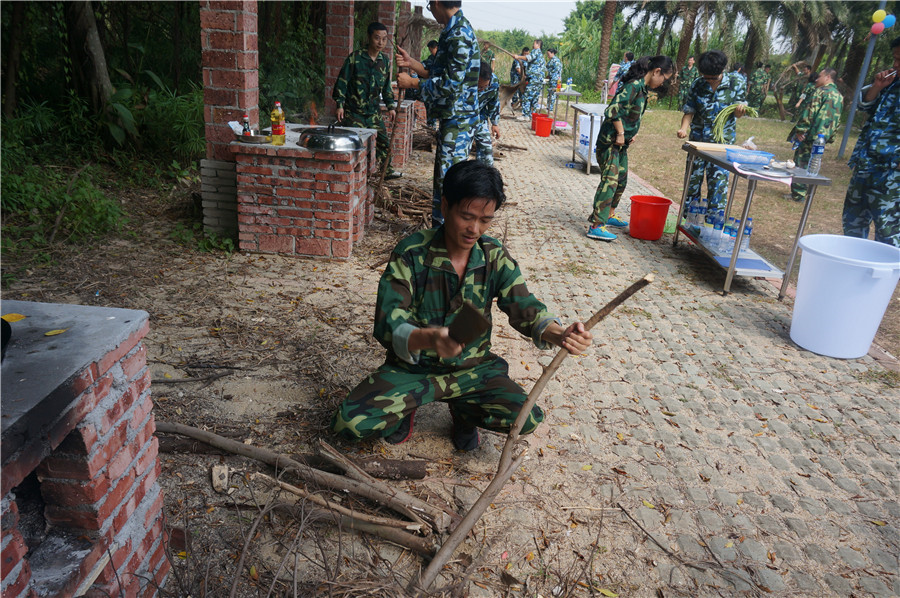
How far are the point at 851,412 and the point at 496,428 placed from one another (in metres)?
2.45

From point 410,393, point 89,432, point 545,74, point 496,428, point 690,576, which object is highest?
point 545,74

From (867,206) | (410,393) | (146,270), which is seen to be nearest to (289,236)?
(146,270)

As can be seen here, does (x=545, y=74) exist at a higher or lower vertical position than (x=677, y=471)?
higher

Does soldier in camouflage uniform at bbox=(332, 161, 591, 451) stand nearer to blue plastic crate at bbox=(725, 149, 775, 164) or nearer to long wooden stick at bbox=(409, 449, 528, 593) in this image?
long wooden stick at bbox=(409, 449, 528, 593)

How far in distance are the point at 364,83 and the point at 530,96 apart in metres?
12.5

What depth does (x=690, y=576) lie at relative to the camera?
2.55m

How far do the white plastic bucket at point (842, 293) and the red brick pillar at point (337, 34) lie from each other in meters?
6.58

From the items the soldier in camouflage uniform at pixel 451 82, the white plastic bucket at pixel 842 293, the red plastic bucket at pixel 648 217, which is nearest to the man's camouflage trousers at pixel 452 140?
the soldier in camouflage uniform at pixel 451 82

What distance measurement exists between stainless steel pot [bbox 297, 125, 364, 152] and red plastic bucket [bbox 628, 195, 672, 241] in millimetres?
3486

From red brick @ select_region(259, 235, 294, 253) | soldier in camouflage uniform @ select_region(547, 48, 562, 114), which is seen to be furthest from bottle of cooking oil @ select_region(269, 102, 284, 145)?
soldier in camouflage uniform @ select_region(547, 48, 562, 114)

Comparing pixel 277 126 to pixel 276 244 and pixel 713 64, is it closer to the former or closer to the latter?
pixel 276 244

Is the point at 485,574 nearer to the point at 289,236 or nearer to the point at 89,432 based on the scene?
the point at 89,432

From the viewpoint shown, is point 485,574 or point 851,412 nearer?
point 485,574

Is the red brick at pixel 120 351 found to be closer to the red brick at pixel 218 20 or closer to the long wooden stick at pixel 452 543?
the long wooden stick at pixel 452 543
